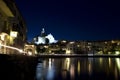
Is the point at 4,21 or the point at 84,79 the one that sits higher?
the point at 4,21

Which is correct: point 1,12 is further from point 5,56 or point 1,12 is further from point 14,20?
point 5,56

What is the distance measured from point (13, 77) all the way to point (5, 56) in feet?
11.6

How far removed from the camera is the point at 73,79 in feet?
142

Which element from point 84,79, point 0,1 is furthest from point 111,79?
point 0,1

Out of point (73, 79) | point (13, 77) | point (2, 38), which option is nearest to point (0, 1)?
point (2, 38)

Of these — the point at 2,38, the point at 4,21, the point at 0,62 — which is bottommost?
the point at 0,62

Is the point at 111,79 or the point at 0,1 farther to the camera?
the point at 111,79

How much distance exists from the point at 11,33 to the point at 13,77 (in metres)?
27.5

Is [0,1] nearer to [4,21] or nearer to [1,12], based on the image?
[1,12]

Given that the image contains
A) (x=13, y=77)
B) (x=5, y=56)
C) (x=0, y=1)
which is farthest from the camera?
(x=0, y=1)

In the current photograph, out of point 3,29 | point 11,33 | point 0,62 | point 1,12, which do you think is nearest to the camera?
point 0,62

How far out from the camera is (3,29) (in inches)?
1699

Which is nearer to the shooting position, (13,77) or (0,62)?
(0,62)

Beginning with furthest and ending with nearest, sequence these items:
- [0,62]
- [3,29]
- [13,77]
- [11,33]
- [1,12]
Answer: [11,33] → [3,29] → [1,12] → [13,77] → [0,62]
